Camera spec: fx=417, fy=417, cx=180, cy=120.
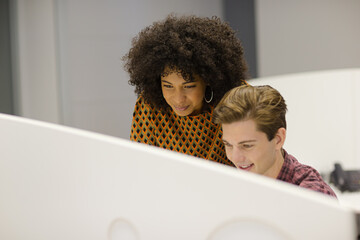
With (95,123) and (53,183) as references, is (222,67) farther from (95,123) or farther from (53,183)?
(95,123)

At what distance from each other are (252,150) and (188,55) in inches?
17.4

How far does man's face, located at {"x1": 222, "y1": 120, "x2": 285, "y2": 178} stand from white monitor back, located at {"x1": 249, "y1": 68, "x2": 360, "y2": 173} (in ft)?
6.64

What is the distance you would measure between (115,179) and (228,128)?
1.81 feet

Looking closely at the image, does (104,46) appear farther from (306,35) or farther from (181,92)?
(181,92)

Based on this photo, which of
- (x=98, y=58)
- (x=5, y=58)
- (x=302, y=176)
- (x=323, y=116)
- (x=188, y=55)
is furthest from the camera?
(x=98, y=58)

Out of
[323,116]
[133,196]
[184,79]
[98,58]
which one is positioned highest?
[98,58]

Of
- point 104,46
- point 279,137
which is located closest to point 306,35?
point 104,46

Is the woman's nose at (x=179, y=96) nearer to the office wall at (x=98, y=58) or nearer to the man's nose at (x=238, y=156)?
the man's nose at (x=238, y=156)

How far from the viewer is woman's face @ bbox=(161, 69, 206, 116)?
133 cm

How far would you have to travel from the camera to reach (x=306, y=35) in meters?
3.76

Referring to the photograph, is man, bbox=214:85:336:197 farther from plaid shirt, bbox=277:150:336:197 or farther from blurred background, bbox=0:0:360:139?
blurred background, bbox=0:0:360:139

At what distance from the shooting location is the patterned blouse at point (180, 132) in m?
1.44

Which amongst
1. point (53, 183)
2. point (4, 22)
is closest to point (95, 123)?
point (4, 22)

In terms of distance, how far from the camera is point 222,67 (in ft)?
4.67
